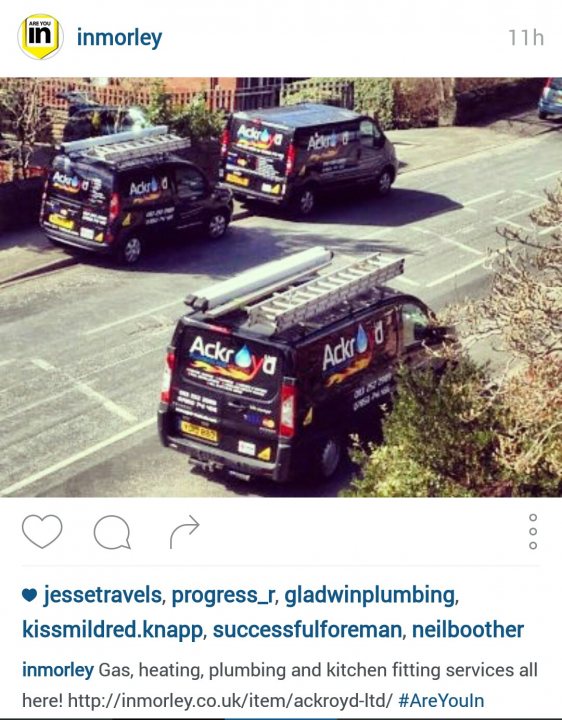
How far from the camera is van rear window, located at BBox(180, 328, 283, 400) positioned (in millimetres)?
11732

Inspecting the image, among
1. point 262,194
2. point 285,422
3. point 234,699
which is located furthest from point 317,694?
point 262,194

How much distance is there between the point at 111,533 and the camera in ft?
28.4

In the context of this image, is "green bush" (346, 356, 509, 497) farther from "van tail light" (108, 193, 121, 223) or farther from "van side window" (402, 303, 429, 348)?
"van tail light" (108, 193, 121, 223)

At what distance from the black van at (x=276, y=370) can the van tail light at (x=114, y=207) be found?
6.48 meters

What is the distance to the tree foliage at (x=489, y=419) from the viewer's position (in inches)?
393

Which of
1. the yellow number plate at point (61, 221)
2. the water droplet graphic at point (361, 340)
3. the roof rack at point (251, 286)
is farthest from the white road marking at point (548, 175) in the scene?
the water droplet graphic at point (361, 340)

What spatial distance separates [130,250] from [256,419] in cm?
797

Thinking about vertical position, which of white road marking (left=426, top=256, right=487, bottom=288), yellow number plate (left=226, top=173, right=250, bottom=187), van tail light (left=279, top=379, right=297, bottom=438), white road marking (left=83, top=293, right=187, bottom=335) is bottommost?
white road marking (left=83, top=293, right=187, bottom=335)

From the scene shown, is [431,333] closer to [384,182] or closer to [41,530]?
[41,530]

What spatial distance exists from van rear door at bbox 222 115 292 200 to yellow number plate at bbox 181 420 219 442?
10517mm

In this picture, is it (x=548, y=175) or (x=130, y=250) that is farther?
(x=548, y=175)
